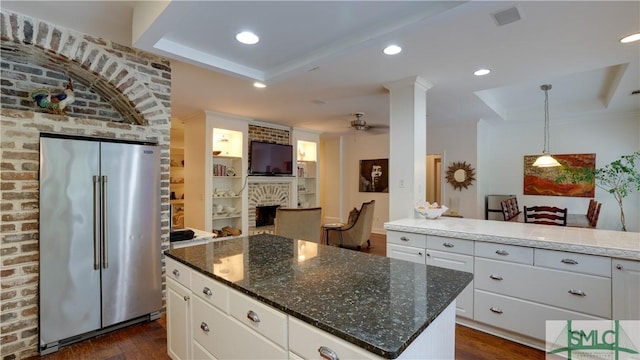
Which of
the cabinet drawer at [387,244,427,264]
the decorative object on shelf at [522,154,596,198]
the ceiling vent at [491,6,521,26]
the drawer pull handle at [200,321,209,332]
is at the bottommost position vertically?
the drawer pull handle at [200,321,209,332]

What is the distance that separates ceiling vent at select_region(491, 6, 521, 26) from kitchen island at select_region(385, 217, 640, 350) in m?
1.61

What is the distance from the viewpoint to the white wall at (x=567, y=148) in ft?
17.0

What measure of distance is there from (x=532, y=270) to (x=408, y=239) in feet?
3.24

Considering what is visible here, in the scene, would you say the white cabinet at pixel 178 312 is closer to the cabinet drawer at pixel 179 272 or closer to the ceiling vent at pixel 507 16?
the cabinet drawer at pixel 179 272

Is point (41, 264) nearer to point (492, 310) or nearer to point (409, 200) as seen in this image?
point (409, 200)

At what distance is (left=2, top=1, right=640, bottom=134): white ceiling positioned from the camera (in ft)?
6.55

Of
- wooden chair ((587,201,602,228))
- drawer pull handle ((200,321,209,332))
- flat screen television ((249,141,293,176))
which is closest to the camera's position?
drawer pull handle ((200,321,209,332))

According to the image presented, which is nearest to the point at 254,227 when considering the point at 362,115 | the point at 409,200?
the point at 362,115

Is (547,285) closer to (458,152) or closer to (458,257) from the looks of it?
(458,257)

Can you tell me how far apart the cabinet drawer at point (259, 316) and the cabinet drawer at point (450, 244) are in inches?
76.6

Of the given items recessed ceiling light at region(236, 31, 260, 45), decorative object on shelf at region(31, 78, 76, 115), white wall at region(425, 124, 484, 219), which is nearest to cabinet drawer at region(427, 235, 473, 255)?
recessed ceiling light at region(236, 31, 260, 45)

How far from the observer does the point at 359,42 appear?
234 cm

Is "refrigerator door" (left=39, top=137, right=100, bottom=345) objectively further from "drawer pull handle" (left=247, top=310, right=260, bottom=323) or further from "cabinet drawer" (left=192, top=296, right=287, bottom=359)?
"drawer pull handle" (left=247, top=310, right=260, bottom=323)

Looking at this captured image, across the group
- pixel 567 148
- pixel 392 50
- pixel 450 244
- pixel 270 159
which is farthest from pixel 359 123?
pixel 567 148
